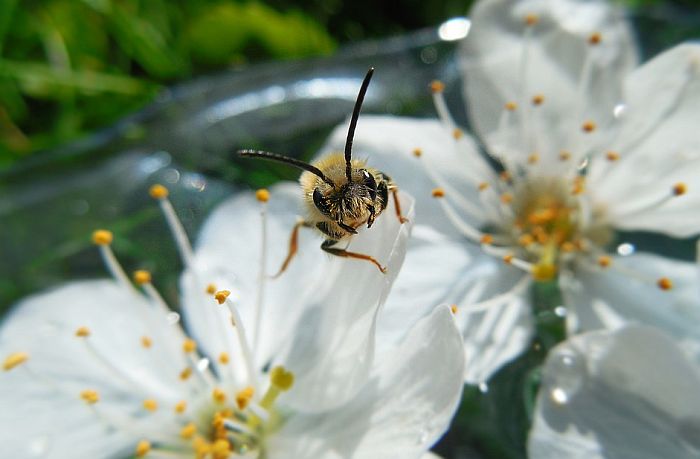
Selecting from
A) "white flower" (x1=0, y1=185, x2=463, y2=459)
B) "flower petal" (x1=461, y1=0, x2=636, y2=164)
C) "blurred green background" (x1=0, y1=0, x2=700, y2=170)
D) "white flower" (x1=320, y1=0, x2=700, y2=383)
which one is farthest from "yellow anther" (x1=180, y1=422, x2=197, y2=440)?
"blurred green background" (x1=0, y1=0, x2=700, y2=170)

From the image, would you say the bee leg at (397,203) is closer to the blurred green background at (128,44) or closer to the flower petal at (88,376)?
the flower petal at (88,376)

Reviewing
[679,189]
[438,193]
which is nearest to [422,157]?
[438,193]

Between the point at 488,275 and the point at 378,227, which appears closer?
the point at 378,227

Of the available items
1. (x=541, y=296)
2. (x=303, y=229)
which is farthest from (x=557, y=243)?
(x=303, y=229)

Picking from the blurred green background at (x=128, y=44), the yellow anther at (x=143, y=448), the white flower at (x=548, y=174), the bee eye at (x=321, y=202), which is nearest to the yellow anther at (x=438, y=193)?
the white flower at (x=548, y=174)

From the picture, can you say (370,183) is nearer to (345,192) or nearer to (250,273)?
(345,192)

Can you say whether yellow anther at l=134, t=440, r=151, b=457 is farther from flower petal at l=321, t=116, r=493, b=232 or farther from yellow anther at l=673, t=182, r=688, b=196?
yellow anther at l=673, t=182, r=688, b=196

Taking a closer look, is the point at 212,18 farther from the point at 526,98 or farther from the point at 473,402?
the point at 473,402

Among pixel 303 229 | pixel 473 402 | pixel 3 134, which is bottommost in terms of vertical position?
pixel 473 402
